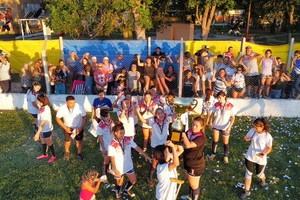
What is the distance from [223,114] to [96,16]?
432 inches

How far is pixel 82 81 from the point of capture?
440 inches

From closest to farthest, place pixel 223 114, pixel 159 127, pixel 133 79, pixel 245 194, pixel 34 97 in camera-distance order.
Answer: pixel 245 194
pixel 159 127
pixel 223 114
pixel 34 97
pixel 133 79

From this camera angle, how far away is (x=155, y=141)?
6.75m

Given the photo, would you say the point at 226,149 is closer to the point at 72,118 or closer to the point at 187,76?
the point at 187,76

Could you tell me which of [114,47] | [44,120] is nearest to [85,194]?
[44,120]

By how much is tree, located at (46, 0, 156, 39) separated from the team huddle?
7626 millimetres

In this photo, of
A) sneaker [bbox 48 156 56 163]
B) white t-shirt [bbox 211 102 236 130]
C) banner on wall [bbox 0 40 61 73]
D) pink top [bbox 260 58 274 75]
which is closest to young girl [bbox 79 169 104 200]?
sneaker [bbox 48 156 56 163]

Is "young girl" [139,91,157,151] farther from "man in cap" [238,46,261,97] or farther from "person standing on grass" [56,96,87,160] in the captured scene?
"man in cap" [238,46,261,97]

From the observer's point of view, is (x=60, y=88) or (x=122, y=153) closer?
(x=122, y=153)

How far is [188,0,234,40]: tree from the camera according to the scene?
699 inches

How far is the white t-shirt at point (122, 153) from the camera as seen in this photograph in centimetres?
548

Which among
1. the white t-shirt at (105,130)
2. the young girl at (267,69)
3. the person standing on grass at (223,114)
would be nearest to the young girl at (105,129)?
the white t-shirt at (105,130)

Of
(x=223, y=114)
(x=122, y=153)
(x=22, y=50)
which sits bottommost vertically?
(x=122, y=153)

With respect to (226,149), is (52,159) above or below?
below
